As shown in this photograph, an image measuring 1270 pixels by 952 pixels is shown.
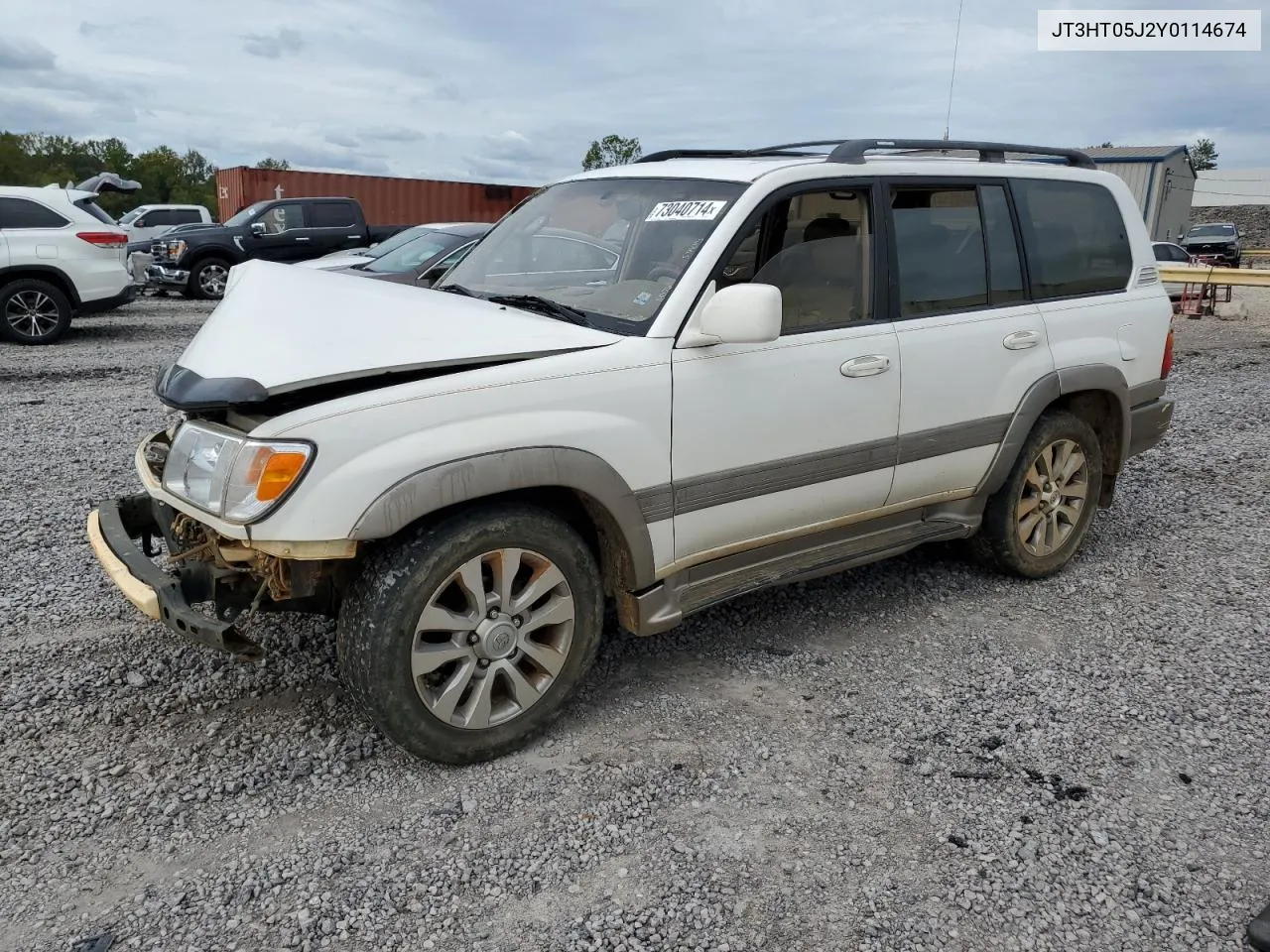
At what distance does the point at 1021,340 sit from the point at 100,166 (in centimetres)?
7910

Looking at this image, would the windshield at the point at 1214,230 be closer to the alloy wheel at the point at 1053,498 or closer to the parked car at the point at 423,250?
the parked car at the point at 423,250

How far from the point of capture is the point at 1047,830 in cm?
280

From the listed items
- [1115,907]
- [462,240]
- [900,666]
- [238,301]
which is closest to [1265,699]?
[900,666]

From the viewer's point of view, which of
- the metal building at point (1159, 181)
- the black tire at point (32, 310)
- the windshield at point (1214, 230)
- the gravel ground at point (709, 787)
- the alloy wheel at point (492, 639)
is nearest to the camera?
the gravel ground at point (709, 787)

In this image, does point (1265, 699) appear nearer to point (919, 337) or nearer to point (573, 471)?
point (919, 337)

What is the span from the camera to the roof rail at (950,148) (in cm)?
373

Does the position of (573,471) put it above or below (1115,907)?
above

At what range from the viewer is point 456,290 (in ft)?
12.6

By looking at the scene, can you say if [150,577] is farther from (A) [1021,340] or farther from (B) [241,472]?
(A) [1021,340]

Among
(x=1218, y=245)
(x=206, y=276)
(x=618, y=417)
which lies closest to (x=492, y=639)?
(x=618, y=417)

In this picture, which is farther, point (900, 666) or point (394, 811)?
point (900, 666)

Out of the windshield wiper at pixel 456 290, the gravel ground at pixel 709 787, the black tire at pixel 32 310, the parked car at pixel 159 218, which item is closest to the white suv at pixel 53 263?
the black tire at pixel 32 310

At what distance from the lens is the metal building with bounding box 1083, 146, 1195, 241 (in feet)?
120

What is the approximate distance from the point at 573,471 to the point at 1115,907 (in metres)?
1.89
